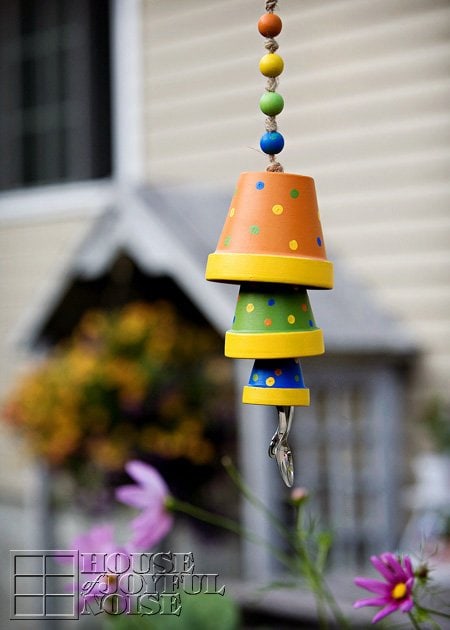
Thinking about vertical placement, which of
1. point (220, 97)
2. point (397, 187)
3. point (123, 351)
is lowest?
point (123, 351)

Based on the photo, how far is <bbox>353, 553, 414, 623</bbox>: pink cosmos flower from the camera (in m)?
1.08

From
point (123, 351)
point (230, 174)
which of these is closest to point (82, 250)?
point (123, 351)

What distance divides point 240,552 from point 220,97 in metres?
2.21

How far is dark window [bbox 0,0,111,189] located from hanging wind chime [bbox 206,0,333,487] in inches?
187

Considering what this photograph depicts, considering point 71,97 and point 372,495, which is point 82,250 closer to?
point 372,495

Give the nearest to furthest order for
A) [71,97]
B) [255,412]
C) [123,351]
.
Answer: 1. [255,412]
2. [123,351]
3. [71,97]

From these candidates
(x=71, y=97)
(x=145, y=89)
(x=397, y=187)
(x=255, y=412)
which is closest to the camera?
(x=255, y=412)

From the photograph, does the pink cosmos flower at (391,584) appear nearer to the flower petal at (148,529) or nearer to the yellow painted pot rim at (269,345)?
the yellow painted pot rim at (269,345)

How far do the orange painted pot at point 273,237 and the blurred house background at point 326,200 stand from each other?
2.06 m

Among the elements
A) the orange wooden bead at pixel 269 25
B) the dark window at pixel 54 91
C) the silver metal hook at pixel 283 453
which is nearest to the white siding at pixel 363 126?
the dark window at pixel 54 91

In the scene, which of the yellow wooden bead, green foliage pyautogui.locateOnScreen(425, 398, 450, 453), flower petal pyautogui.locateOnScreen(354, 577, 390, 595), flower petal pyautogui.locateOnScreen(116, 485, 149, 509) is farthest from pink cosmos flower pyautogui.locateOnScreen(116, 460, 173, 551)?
green foliage pyautogui.locateOnScreen(425, 398, 450, 453)

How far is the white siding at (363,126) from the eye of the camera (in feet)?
13.6

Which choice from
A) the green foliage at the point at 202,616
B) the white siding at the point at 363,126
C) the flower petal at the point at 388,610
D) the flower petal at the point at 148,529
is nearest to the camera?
the flower petal at the point at 388,610

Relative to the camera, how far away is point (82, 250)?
4.12m
